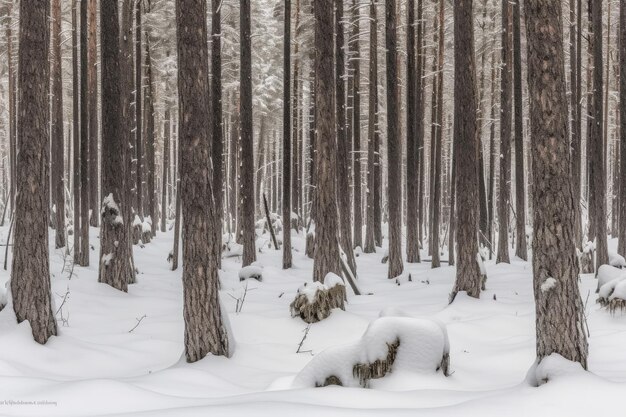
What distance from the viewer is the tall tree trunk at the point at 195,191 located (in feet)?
21.1

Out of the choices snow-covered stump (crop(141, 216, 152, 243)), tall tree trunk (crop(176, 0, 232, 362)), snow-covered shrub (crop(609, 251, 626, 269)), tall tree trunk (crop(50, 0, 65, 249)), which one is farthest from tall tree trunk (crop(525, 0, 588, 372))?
snow-covered stump (crop(141, 216, 152, 243))

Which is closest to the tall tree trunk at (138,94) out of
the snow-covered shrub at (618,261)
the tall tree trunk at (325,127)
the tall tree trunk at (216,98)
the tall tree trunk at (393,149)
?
the tall tree trunk at (216,98)

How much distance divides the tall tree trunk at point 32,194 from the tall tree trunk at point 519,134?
13.0 metres

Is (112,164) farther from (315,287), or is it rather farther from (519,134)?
(519,134)

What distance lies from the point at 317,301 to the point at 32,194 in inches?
187

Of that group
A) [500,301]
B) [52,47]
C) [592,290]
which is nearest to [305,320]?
[500,301]

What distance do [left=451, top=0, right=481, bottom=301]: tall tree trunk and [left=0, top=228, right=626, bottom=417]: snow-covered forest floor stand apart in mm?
542

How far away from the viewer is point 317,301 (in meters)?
8.97

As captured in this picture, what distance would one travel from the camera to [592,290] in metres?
11.4

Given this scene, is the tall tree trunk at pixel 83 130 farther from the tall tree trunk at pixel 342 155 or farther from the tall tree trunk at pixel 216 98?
the tall tree trunk at pixel 342 155

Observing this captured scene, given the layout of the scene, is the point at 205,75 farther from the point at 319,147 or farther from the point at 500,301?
the point at 500,301

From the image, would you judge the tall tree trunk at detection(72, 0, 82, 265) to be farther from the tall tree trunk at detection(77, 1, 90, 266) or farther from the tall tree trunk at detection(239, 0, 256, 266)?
the tall tree trunk at detection(239, 0, 256, 266)

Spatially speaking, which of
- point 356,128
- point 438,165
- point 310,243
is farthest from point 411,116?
point 310,243

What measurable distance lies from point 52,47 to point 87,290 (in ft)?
31.8
